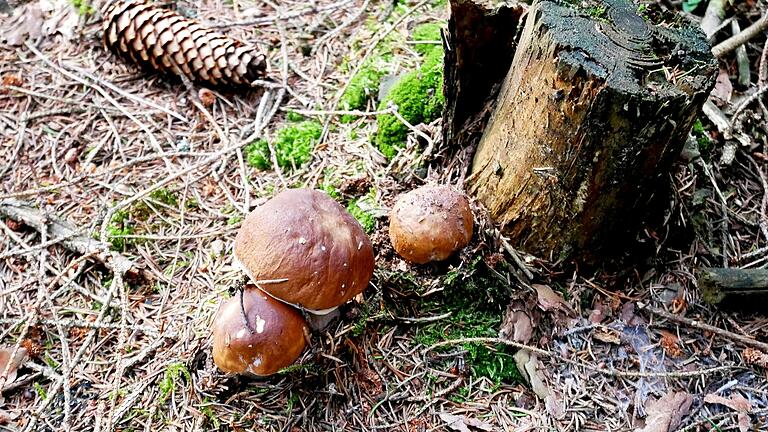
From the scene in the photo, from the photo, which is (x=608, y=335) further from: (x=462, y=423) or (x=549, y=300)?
(x=462, y=423)

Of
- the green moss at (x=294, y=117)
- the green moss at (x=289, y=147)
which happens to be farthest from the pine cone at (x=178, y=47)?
the green moss at (x=289, y=147)

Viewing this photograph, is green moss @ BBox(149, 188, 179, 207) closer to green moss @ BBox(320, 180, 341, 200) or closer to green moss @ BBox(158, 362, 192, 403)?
green moss @ BBox(320, 180, 341, 200)

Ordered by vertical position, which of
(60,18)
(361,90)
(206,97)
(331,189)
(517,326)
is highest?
(60,18)

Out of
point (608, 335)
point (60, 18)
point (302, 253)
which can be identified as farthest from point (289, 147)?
point (60, 18)

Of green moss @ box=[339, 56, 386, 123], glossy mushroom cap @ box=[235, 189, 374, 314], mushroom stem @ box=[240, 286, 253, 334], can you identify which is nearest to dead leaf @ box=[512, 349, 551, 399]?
glossy mushroom cap @ box=[235, 189, 374, 314]

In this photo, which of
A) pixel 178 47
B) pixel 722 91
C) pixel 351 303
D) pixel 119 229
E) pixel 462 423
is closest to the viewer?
pixel 462 423

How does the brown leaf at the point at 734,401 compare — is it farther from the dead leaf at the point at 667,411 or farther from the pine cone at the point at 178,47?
the pine cone at the point at 178,47
